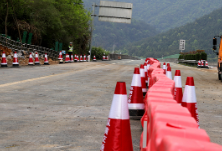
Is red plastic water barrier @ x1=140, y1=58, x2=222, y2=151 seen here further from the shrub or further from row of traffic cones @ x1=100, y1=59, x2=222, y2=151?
the shrub

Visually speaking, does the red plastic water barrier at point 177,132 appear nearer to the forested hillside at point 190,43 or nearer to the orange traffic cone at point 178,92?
the orange traffic cone at point 178,92

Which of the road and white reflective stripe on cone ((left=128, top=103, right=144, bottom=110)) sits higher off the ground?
white reflective stripe on cone ((left=128, top=103, right=144, bottom=110))

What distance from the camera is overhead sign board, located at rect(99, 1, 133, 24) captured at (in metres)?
43.8

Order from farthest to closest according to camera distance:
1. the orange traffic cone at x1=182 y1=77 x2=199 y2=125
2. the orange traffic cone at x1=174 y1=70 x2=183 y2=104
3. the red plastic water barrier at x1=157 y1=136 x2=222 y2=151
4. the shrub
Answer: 1. the shrub
2. the orange traffic cone at x1=174 y1=70 x2=183 y2=104
3. the orange traffic cone at x1=182 y1=77 x2=199 y2=125
4. the red plastic water barrier at x1=157 y1=136 x2=222 y2=151

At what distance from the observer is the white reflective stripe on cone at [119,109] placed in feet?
10.9

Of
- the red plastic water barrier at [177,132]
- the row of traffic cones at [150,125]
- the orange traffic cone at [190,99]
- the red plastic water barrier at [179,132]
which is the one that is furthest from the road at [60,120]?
the red plastic water barrier at [179,132]

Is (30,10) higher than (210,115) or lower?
higher

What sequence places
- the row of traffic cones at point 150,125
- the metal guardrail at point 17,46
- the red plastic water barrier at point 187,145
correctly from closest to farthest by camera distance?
the red plastic water barrier at point 187,145 → the row of traffic cones at point 150,125 → the metal guardrail at point 17,46

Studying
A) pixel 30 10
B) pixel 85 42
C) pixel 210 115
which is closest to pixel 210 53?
pixel 85 42

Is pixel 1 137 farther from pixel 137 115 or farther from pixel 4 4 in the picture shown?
pixel 4 4

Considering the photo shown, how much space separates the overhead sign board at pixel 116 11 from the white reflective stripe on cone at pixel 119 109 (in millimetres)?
41080

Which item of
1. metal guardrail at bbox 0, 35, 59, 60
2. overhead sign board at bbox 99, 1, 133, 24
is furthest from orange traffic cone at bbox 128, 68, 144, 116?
overhead sign board at bbox 99, 1, 133, 24

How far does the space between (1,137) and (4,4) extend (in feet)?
80.1

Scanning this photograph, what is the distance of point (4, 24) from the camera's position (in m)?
27.5
